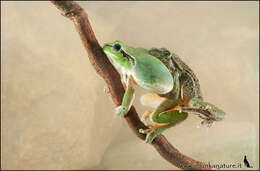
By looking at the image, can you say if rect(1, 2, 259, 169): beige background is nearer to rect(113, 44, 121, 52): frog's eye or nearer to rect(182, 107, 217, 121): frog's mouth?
rect(182, 107, 217, 121): frog's mouth

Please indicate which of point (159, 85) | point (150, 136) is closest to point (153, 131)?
point (150, 136)

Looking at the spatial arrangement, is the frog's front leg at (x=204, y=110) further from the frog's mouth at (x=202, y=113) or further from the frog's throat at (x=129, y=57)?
the frog's throat at (x=129, y=57)

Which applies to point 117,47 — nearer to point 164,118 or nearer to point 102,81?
point 164,118

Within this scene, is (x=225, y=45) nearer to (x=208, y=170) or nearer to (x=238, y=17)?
(x=238, y=17)

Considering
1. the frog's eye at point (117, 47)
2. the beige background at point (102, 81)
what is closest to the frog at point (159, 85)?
the frog's eye at point (117, 47)

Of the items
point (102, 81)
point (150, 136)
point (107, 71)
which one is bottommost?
point (102, 81)


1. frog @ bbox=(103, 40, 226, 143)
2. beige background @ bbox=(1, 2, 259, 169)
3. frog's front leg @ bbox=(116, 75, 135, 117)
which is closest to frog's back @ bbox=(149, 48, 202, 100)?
frog @ bbox=(103, 40, 226, 143)

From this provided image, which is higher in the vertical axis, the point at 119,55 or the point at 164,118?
the point at 119,55
